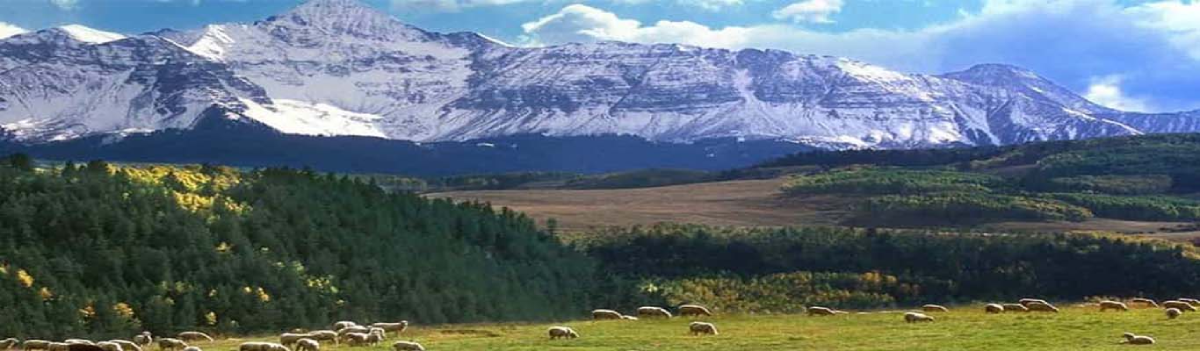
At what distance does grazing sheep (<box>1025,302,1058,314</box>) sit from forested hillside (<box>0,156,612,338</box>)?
42.8 m

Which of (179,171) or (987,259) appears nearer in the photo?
(179,171)

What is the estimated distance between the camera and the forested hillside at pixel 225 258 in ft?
264

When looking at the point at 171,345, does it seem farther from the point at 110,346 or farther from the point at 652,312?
the point at 652,312

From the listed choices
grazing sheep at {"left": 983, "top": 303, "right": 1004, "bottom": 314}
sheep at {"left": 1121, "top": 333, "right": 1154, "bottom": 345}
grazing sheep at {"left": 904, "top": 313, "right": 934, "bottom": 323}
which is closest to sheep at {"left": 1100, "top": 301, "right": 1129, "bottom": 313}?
grazing sheep at {"left": 983, "top": 303, "right": 1004, "bottom": 314}

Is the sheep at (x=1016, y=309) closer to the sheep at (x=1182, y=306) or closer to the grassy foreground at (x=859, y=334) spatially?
the grassy foreground at (x=859, y=334)

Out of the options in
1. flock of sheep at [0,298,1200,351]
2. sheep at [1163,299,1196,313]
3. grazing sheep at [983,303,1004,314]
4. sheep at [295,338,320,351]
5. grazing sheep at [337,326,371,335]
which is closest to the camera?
flock of sheep at [0,298,1200,351]

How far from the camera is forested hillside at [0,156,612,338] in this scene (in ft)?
264

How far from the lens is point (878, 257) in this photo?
171750 mm

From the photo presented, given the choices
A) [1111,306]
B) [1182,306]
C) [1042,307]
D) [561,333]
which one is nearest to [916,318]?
[1042,307]

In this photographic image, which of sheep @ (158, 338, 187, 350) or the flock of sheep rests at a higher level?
the flock of sheep

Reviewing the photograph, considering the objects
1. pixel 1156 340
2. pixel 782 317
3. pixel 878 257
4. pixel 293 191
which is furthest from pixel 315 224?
pixel 878 257

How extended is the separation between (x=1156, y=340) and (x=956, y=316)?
17.4 meters

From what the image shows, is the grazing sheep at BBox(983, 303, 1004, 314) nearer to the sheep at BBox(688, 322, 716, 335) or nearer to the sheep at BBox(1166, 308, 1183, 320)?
the sheep at BBox(1166, 308, 1183, 320)

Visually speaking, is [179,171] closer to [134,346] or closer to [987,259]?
[134,346]
